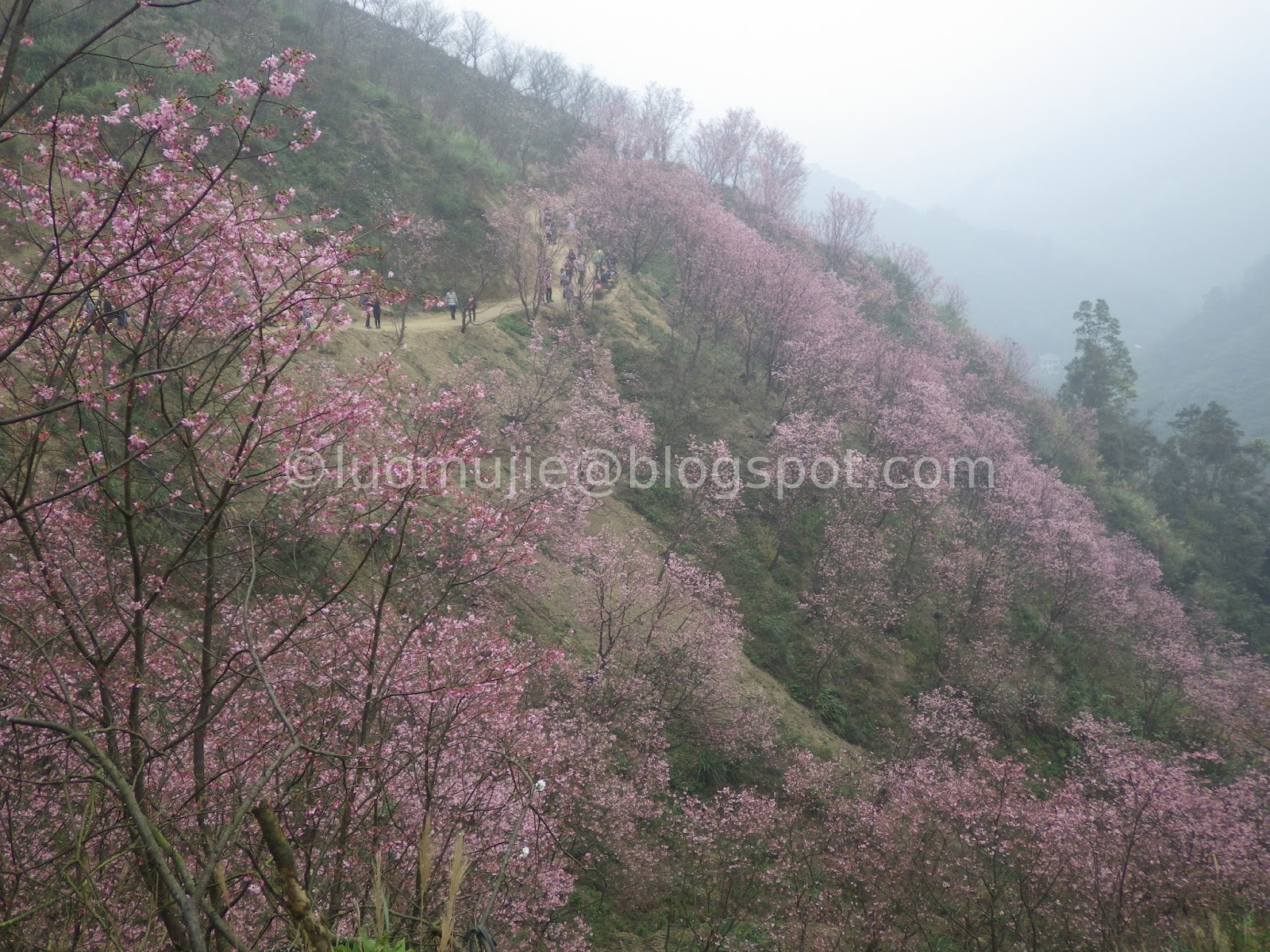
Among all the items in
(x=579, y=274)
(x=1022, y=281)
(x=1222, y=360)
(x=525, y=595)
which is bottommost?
(x=525, y=595)

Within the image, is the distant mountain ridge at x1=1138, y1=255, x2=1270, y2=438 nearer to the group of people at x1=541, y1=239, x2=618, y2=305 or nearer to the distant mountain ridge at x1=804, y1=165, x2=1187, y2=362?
the distant mountain ridge at x1=804, y1=165, x2=1187, y2=362

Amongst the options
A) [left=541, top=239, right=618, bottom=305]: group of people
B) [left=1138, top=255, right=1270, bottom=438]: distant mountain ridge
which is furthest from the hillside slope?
[left=1138, top=255, right=1270, bottom=438]: distant mountain ridge

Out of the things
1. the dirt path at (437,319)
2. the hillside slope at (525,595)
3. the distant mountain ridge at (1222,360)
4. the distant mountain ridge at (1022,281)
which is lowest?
the hillside slope at (525,595)

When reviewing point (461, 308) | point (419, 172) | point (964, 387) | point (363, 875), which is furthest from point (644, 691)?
point (964, 387)

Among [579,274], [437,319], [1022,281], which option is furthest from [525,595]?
[1022,281]

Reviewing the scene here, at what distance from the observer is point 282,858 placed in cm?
214

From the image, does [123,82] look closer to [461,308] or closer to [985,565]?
[461,308]

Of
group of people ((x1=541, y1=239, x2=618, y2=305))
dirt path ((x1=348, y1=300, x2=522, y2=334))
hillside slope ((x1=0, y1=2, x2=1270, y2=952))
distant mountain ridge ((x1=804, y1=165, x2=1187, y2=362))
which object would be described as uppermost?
distant mountain ridge ((x1=804, y1=165, x2=1187, y2=362))

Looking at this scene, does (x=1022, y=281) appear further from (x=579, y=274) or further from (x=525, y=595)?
(x=525, y=595)

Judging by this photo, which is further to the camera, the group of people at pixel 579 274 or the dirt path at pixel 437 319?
the group of people at pixel 579 274

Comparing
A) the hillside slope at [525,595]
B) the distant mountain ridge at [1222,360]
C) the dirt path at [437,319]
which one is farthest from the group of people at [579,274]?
the distant mountain ridge at [1222,360]

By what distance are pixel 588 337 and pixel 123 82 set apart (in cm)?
1838

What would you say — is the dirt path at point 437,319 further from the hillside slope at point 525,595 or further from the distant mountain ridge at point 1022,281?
the distant mountain ridge at point 1022,281

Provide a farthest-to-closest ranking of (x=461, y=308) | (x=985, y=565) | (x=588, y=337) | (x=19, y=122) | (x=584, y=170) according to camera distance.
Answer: (x=584, y=170) < (x=588, y=337) < (x=461, y=308) < (x=985, y=565) < (x=19, y=122)
